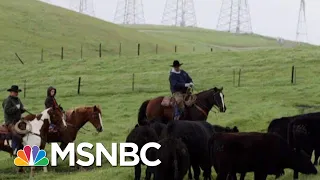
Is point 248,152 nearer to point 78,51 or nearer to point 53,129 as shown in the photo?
point 53,129

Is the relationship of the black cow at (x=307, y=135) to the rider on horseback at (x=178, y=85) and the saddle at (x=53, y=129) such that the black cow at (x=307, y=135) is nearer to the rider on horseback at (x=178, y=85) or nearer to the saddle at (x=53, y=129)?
the rider on horseback at (x=178, y=85)

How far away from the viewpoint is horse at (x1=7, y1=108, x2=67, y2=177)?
18297 millimetres

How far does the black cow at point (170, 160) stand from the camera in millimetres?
13797

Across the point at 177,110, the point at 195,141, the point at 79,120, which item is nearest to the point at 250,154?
the point at 195,141

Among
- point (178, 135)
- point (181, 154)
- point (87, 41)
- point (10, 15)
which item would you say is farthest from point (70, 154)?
point (10, 15)

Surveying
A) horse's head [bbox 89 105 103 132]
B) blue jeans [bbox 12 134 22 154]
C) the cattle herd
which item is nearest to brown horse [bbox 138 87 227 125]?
horse's head [bbox 89 105 103 132]

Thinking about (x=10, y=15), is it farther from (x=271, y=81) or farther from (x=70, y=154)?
(x=70, y=154)

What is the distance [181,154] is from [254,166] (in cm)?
168

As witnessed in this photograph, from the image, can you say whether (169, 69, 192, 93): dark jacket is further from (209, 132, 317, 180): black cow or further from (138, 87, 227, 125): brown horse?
(209, 132, 317, 180): black cow

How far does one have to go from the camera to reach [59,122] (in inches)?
723

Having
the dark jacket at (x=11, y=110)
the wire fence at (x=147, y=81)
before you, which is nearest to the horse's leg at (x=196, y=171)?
the dark jacket at (x=11, y=110)

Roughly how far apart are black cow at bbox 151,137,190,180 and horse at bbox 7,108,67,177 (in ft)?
17.1

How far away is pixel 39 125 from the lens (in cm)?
1836

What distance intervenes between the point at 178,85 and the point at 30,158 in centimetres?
500
